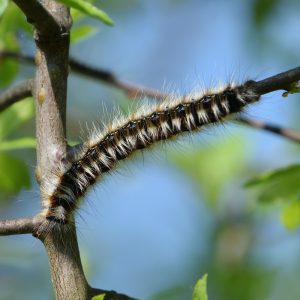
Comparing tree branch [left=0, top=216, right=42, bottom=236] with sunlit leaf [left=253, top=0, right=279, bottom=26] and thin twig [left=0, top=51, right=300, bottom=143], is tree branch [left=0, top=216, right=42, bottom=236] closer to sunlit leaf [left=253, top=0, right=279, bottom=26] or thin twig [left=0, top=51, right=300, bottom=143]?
thin twig [left=0, top=51, right=300, bottom=143]

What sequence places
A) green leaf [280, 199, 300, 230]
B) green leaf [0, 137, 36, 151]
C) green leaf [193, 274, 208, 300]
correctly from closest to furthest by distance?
green leaf [193, 274, 208, 300] → green leaf [0, 137, 36, 151] → green leaf [280, 199, 300, 230]

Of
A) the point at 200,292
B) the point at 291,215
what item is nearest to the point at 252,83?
the point at 200,292

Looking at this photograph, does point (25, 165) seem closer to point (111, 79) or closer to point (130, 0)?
point (111, 79)

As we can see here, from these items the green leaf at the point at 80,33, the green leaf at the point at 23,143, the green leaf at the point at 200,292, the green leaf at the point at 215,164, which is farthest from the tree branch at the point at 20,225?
the green leaf at the point at 215,164

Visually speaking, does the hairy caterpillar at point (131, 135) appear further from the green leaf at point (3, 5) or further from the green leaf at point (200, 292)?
the green leaf at point (200, 292)

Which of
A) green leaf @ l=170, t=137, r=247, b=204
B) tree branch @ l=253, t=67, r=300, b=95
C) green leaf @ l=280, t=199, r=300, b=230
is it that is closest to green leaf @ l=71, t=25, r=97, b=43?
green leaf @ l=280, t=199, r=300, b=230

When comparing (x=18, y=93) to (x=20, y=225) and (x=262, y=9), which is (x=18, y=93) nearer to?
(x=20, y=225)
